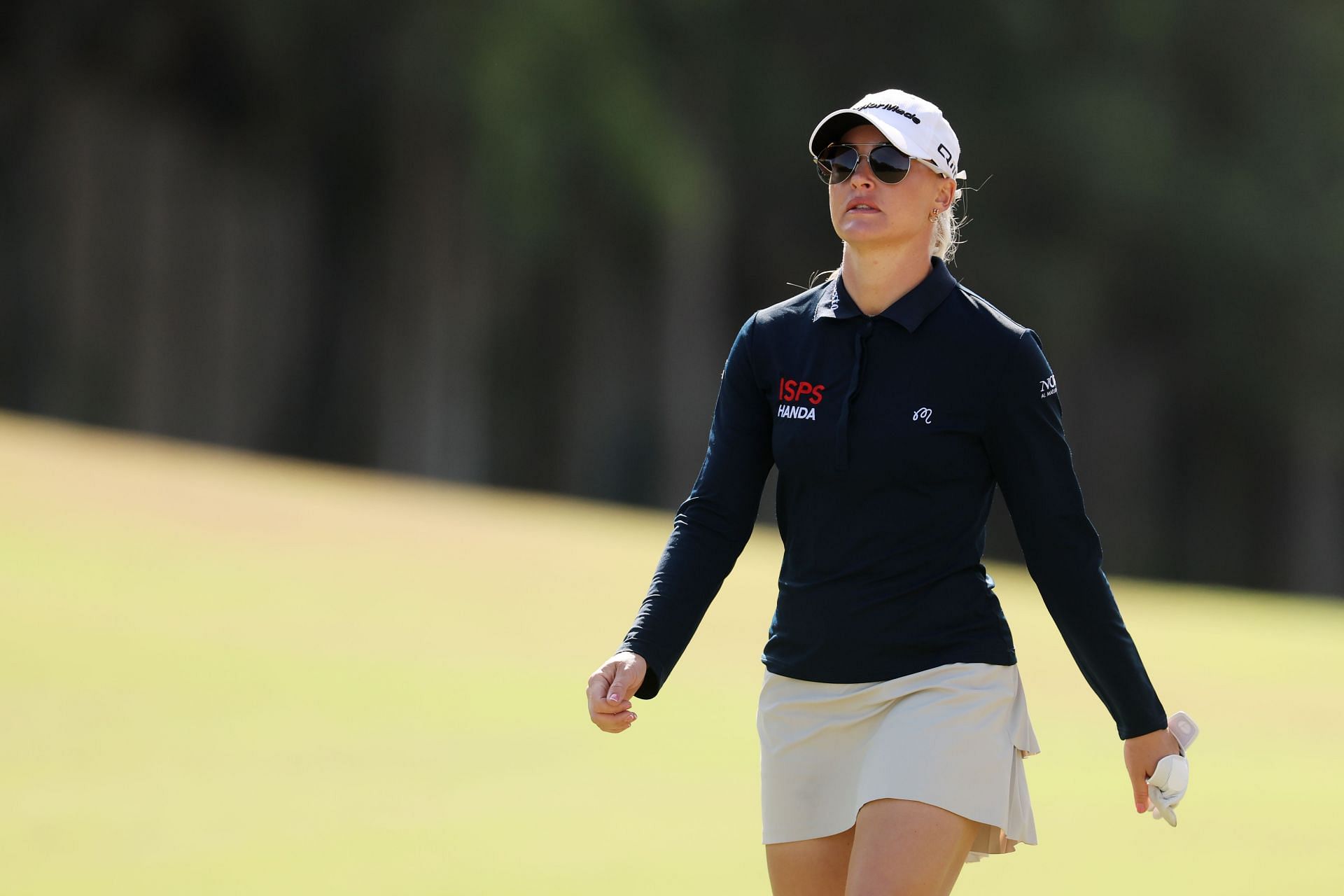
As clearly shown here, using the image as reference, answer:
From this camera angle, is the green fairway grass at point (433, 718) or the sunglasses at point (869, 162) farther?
the green fairway grass at point (433, 718)

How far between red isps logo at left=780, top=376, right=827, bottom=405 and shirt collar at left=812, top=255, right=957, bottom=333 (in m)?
0.13

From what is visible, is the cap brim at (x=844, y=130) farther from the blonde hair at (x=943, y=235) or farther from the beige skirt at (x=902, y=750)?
the beige skirt at (x=902, y=750)

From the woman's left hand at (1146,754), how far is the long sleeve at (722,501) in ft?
2.68

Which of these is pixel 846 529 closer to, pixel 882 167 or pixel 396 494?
pixel 882 167

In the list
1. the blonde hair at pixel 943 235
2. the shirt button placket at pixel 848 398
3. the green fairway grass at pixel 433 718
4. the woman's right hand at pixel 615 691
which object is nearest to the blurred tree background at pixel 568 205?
the green fairway grass at pixel 433 718

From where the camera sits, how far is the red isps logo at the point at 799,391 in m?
3.39

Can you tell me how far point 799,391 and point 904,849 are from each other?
86 cm

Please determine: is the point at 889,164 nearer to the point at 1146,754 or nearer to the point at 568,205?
the point at 1146,754

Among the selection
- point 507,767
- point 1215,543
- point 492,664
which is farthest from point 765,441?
point 1215,543

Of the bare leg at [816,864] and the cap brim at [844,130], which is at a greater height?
the cap brim at [844,130]

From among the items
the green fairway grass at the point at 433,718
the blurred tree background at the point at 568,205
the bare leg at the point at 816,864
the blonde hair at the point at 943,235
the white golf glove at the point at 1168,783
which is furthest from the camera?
the blurred tree background at the point at 568,205

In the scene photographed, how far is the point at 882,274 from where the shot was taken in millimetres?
3436

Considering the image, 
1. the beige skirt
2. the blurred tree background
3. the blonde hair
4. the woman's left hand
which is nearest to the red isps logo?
the blonde hair

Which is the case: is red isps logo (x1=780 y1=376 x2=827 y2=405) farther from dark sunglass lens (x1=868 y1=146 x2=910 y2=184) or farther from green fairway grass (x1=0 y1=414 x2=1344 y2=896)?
green fairway grass (x1=0 y1=414 x2=1344 y2=896)
